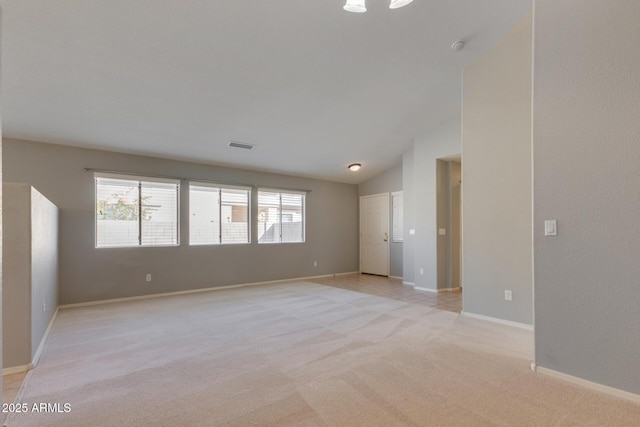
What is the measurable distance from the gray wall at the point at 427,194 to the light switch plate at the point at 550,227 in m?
3.08

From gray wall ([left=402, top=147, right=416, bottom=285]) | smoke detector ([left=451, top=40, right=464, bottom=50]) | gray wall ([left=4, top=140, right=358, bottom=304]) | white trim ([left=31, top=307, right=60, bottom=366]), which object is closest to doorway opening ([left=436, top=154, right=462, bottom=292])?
gray wall ([left=402, top=147, right=416, bottom=285])

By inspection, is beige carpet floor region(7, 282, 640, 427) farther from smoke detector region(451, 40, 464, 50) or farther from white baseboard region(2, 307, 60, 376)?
smoke detector region(451, 40, 464, 50)

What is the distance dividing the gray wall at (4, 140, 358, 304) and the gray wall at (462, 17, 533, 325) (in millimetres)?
4011

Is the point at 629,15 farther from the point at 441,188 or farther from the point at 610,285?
the point at 441,188

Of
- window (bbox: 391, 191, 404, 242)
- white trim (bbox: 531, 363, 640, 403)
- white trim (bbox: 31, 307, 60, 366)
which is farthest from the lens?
window (bbox: 391, 191, 404, 242)

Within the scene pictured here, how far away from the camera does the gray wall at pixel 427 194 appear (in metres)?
5.73

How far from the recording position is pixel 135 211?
18.1 ft

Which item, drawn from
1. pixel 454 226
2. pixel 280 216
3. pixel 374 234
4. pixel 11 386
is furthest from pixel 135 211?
pixel 454 226

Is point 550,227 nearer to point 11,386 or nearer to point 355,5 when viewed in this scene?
point 355,5

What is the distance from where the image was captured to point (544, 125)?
2.75 metres

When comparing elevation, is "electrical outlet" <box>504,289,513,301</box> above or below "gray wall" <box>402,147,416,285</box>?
below

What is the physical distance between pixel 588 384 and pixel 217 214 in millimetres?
5783

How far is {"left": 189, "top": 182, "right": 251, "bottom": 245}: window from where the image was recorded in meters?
6.12

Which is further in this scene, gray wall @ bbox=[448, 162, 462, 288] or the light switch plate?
gray wall @ bbox=[448, 162, 462, 288]
